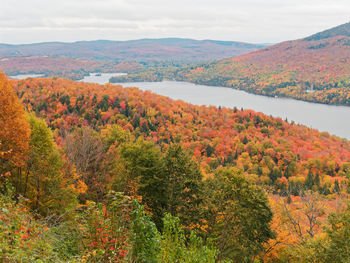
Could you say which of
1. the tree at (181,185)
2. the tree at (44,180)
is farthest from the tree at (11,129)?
the tree at (181,185)

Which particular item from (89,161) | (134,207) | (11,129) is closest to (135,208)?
(134,207)

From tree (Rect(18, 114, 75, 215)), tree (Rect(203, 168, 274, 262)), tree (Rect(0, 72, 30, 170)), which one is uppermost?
tree (Rect(0, 72, 30, 170))

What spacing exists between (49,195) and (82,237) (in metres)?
13.7

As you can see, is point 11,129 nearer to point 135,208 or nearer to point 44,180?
point 44,180

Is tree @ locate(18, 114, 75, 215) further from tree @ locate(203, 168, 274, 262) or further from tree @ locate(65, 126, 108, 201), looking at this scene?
tree @ locate(203, 168, 274, 262)

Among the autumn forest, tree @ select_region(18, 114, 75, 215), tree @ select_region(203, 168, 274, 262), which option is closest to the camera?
the autumn forest

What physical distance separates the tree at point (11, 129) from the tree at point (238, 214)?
14830 mm

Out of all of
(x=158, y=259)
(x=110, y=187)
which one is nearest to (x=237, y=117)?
(x=110, y=187)

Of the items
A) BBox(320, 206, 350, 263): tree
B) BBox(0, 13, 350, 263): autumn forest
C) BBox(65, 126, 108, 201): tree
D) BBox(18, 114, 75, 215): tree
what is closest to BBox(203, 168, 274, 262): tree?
BBox(0, 13, 350, 263): autumn forest

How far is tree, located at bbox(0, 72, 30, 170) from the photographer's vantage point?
18.7m

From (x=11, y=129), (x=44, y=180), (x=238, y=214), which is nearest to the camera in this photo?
(x=11, y=129)

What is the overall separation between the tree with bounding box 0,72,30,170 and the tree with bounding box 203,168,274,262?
14.8m

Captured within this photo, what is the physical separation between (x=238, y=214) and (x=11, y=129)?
17.8 metres

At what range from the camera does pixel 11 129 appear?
61.7 ft
